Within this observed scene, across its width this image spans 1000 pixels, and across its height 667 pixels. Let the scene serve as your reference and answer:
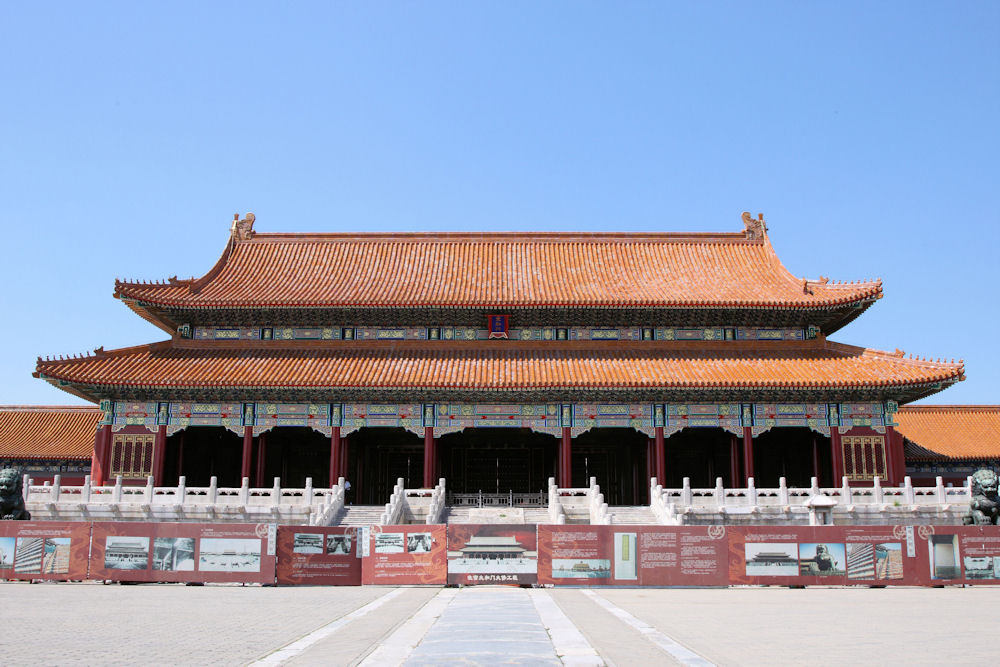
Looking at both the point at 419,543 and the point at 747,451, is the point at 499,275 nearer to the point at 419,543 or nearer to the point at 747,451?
the point at 747,451

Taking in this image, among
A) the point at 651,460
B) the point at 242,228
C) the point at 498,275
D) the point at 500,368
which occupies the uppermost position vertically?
the point at 242,228

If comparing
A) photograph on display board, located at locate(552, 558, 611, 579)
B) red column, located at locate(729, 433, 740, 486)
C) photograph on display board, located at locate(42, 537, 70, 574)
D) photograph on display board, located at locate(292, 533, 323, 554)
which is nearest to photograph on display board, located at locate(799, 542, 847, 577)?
photograph on display board, located at locate(552, 558, 611, 579)

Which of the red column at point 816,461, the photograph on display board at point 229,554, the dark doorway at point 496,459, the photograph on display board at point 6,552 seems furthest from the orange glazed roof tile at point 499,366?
the photograph on display board at point 229,554

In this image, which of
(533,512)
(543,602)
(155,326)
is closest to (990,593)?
(543,602)

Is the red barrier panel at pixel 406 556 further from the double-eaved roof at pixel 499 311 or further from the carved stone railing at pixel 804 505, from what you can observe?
the double-eaved roof at pixel 499 311

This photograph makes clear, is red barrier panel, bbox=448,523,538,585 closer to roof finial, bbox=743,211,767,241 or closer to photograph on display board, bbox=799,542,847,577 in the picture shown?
photograph on display board, bbox=799,542,847,577

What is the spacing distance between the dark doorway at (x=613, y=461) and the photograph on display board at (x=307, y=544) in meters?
16.5

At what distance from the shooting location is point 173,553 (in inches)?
706

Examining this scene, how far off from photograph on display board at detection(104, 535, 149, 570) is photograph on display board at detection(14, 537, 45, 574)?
1.45 metres

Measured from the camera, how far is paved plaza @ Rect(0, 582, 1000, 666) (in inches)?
337

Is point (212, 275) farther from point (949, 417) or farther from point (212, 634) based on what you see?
point (949, 417)

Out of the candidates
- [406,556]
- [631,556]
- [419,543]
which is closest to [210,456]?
[406,556]

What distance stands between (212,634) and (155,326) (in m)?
27.1

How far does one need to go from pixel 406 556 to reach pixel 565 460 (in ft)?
40.8
